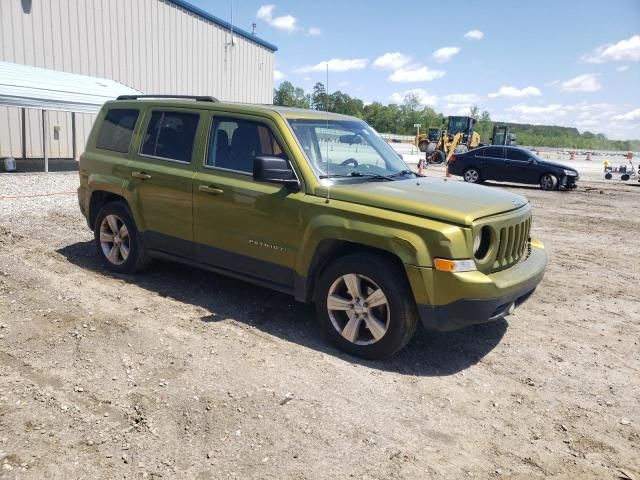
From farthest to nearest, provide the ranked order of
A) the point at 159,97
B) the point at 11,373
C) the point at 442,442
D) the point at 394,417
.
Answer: the point at 159,97, the point at 11,373, the point at 394,417, the point at 442,442

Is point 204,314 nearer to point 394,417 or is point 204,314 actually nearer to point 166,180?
point 166,180

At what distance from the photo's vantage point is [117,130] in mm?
5863

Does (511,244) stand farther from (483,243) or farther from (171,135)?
(171,135)

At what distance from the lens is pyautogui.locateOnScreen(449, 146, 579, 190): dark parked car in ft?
60.5

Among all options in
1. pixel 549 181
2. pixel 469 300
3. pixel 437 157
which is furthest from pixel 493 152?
pixel 469 300

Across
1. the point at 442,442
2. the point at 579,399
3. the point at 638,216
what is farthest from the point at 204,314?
the point at 638,216

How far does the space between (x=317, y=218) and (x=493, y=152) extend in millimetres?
17189

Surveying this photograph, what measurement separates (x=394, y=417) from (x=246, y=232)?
2.10 metres

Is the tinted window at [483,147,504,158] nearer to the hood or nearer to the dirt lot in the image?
the dirt lot

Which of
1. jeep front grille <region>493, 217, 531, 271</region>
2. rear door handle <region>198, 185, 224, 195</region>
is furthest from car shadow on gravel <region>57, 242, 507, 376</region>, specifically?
rear door handle <region>198, 185, 224, 195</region>

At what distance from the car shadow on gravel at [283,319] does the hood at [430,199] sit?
1186 millimetres

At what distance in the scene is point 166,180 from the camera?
518 centimetres

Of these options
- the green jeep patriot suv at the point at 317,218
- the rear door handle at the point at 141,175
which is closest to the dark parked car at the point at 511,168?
the green jeep patriot suv at the point at 317,218

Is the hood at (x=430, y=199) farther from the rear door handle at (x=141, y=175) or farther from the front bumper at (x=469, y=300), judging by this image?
the rear door handle at (x=141, y=175)
